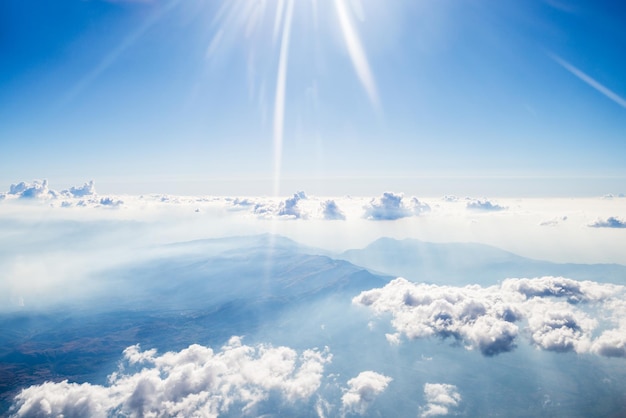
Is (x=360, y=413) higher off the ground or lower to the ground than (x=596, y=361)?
lower

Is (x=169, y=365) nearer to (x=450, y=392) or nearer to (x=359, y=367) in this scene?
(x=359, y=367)

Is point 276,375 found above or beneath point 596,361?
beneath

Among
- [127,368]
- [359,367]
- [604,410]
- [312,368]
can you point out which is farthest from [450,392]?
[127,368]

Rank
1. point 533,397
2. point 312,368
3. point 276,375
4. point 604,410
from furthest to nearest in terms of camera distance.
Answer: point 312,368, point 276,375, point 533,397, point 604,410

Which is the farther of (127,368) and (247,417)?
(127,368)

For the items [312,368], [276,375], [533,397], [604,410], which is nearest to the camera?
[604,410]

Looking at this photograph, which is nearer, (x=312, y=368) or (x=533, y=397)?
(x=533, y=397)

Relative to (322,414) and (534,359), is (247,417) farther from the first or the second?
(534,359)

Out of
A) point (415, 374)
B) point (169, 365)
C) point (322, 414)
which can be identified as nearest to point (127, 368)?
point (169, 365)
